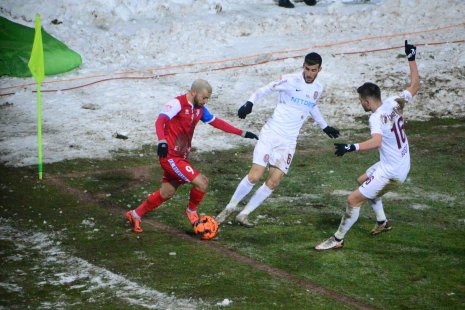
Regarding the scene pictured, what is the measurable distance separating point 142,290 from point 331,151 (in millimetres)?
7769

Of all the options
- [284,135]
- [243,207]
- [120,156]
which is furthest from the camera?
[120,156]

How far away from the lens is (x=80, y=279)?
948 centimetres

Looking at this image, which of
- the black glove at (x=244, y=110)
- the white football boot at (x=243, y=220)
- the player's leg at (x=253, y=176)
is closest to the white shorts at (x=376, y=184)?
the player's leg at (x=253, y=176)

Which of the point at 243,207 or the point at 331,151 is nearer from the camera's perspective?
the point at 243,207

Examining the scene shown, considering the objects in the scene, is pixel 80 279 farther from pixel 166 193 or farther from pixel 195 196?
pixel 195 196

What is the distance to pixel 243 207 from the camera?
42.1ft

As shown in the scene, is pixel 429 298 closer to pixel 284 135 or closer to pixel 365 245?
pixel 365 245

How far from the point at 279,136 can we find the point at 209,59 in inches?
422

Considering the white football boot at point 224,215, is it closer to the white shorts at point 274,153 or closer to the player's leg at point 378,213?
the white shorts at point 274,153

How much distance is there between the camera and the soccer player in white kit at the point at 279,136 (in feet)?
38.4

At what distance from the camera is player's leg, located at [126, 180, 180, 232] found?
11180 mm

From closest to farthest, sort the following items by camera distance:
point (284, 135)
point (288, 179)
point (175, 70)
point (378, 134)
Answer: point (378, 134), point (284, 135), point (288, 179), point (175, 70)

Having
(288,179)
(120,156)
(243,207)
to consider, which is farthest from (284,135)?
(120,156)

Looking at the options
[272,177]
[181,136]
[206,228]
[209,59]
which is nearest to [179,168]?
[181,136]
